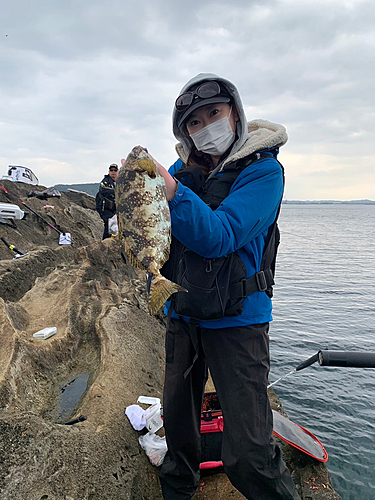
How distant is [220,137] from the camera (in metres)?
2.97

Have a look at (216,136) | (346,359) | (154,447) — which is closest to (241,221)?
(216,136)

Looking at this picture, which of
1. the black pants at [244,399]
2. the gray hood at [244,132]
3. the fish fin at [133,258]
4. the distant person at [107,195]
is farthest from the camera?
the distant person at [107,195]

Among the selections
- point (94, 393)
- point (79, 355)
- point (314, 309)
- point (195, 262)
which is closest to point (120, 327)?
point (79, 355)

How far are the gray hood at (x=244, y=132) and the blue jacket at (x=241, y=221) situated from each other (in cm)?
14

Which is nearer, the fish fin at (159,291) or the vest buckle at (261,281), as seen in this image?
the fish fin at (159,291)

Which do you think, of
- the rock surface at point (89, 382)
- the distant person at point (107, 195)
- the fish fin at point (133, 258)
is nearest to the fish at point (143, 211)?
the fish fin at point (133, 258)

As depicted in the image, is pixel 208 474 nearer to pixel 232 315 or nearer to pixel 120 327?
pixel 232 315

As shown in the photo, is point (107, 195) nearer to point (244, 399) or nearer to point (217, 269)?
point (217, 269)

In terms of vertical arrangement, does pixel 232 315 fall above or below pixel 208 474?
above

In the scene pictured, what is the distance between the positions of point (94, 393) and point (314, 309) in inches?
446

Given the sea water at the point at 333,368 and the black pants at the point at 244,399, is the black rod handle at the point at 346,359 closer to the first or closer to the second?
the black pants at the point at 244,399

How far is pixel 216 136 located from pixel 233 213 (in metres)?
0.91

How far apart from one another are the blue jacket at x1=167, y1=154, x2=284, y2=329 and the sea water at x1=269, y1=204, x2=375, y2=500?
3.89 m

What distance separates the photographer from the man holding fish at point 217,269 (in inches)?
91.2
